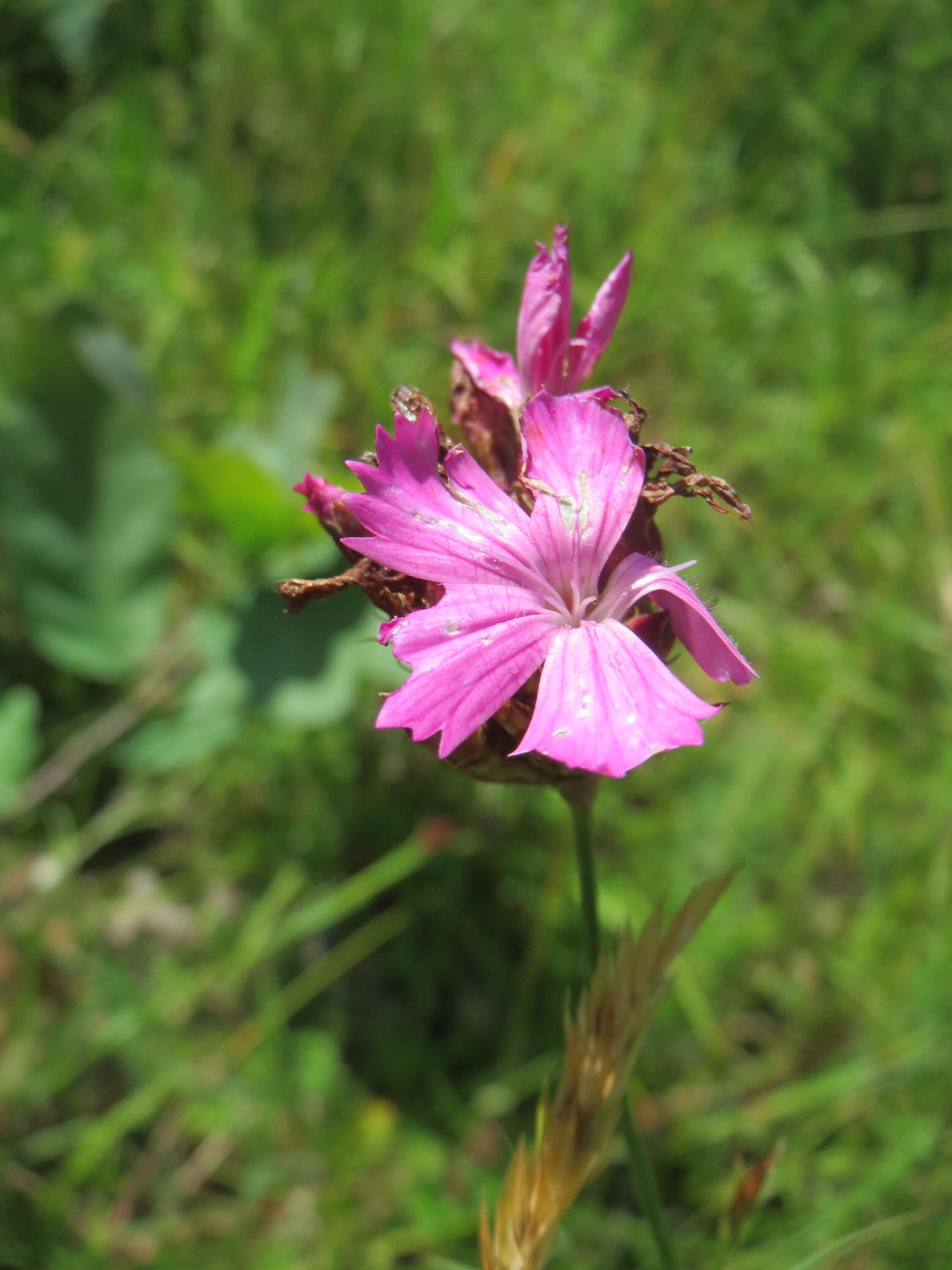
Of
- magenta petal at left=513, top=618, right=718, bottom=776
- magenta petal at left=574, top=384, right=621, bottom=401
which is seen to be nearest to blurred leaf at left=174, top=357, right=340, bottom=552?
magenta petal at left=574, top=384, right=621, bottom=401

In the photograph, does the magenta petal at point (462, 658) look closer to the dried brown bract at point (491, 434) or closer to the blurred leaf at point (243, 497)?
the dried brown bract at point (491, 434)

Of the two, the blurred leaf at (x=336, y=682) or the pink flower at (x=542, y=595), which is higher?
the blurred leaf at (x=336, y=682)

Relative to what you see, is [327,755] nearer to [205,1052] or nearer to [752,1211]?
[205,1052]

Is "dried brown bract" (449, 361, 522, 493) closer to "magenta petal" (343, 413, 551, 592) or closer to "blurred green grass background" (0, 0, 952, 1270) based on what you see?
"magenta petal" (343, 413, 551, 592)

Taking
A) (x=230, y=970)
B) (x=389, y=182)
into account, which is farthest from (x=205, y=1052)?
(x=389, y=182)

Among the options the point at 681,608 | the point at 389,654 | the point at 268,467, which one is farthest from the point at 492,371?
the point at 268,467

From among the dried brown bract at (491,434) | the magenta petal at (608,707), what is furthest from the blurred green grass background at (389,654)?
the dried brown bract at (491,434)
